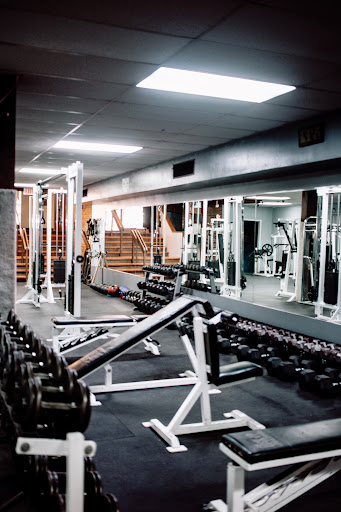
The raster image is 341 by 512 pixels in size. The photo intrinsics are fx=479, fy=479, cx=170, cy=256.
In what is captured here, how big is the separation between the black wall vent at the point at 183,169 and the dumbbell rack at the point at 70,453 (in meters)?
5.25

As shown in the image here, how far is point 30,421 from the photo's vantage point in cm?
169

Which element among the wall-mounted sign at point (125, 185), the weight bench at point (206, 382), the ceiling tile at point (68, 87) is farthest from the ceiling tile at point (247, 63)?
the wall-mounted sign at point (125, 185)

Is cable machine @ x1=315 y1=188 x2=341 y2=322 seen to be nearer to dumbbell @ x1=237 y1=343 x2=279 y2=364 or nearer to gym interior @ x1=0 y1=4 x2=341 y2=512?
gym interior @ x1=0 y1=4 x2=341 y2=512

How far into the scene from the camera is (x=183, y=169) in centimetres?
678

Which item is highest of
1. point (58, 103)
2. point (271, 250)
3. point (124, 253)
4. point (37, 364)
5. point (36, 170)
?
point (36, 170)

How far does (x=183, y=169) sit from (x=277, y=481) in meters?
5.37

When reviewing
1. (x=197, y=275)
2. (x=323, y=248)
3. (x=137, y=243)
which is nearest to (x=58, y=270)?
(x=197, y=275)

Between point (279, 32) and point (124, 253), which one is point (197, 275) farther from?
point (279, 32)

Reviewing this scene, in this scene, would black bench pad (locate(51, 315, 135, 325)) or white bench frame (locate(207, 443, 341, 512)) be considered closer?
white bench frame (locate(207, 443, 341, 512))

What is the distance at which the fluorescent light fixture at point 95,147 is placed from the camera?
6214mm

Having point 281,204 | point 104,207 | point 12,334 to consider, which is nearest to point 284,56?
point 12,334

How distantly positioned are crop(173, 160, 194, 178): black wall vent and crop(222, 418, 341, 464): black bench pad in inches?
197

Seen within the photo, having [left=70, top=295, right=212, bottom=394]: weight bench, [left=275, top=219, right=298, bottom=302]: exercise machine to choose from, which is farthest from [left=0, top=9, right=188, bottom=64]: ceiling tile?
[left=275, top=219, right=298, bottom=302]: exercise machine

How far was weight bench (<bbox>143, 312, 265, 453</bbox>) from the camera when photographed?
115 inches
